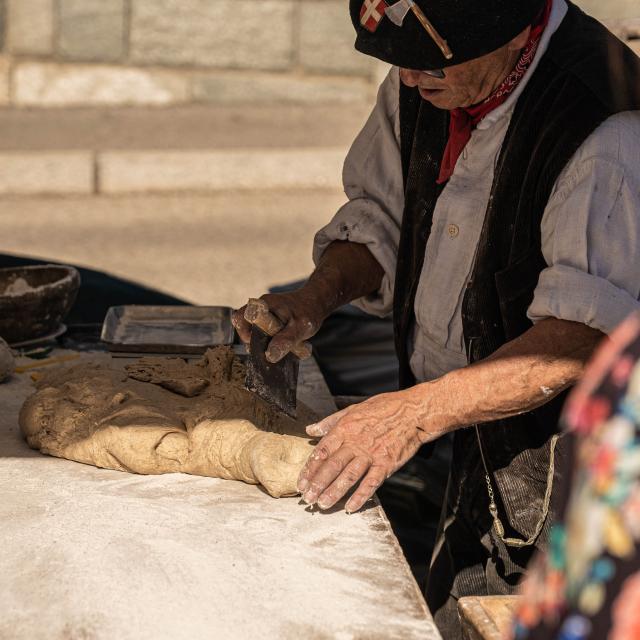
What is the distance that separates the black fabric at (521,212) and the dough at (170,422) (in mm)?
505

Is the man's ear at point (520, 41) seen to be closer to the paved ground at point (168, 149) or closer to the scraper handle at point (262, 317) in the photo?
the scraper handle at point (262, 317)

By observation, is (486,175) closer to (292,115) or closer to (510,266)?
(510,266)

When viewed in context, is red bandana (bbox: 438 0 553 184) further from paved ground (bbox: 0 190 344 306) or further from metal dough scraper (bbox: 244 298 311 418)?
paved ground (bbox: 0 190 344 306)

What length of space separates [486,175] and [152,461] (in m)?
1.10

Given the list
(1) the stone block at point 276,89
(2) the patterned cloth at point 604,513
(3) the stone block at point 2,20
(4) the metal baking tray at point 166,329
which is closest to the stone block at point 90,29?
(3) the stone block at point 2,20

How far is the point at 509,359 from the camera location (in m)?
2.23

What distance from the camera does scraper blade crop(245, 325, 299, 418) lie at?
267cm

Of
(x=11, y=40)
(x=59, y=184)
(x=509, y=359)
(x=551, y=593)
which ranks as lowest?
(x=59, y=184)

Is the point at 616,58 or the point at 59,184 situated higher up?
the point at 616,58

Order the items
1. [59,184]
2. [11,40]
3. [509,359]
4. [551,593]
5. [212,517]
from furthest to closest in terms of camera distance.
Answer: [11,40] → [59,184] → [212,517] → [509,359] → [551,593]

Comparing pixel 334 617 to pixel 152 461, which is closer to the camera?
pixel 334 617

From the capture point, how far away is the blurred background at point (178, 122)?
8219mm

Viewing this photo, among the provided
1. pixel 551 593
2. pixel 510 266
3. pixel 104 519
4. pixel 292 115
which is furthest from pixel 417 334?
pixel 292 115

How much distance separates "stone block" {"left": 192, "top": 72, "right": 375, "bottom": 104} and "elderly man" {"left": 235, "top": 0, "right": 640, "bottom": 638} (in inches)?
303
